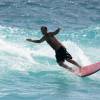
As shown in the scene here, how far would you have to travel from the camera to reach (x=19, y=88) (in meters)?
19.7

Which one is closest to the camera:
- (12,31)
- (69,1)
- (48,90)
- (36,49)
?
(48,90)

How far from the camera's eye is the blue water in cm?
1945

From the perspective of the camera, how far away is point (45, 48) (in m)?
29.1

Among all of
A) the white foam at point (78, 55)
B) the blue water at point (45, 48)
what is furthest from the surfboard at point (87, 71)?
the white foam at point (78, 55)

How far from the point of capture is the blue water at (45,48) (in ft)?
63.8

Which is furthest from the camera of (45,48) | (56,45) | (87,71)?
(45,48)

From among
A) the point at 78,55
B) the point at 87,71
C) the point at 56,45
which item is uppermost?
the point at 56,45

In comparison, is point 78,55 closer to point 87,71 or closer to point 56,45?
point 56,45

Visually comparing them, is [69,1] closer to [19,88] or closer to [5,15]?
[5,15]

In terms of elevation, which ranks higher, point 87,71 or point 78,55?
point 87,71

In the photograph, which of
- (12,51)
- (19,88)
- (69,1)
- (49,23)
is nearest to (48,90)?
(19,88)

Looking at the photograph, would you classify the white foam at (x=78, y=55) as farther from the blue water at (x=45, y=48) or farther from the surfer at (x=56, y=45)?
the surfer at (x=56, y=45)

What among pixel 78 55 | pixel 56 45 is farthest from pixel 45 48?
pixel 56 45

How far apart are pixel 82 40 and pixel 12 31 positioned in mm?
5632
